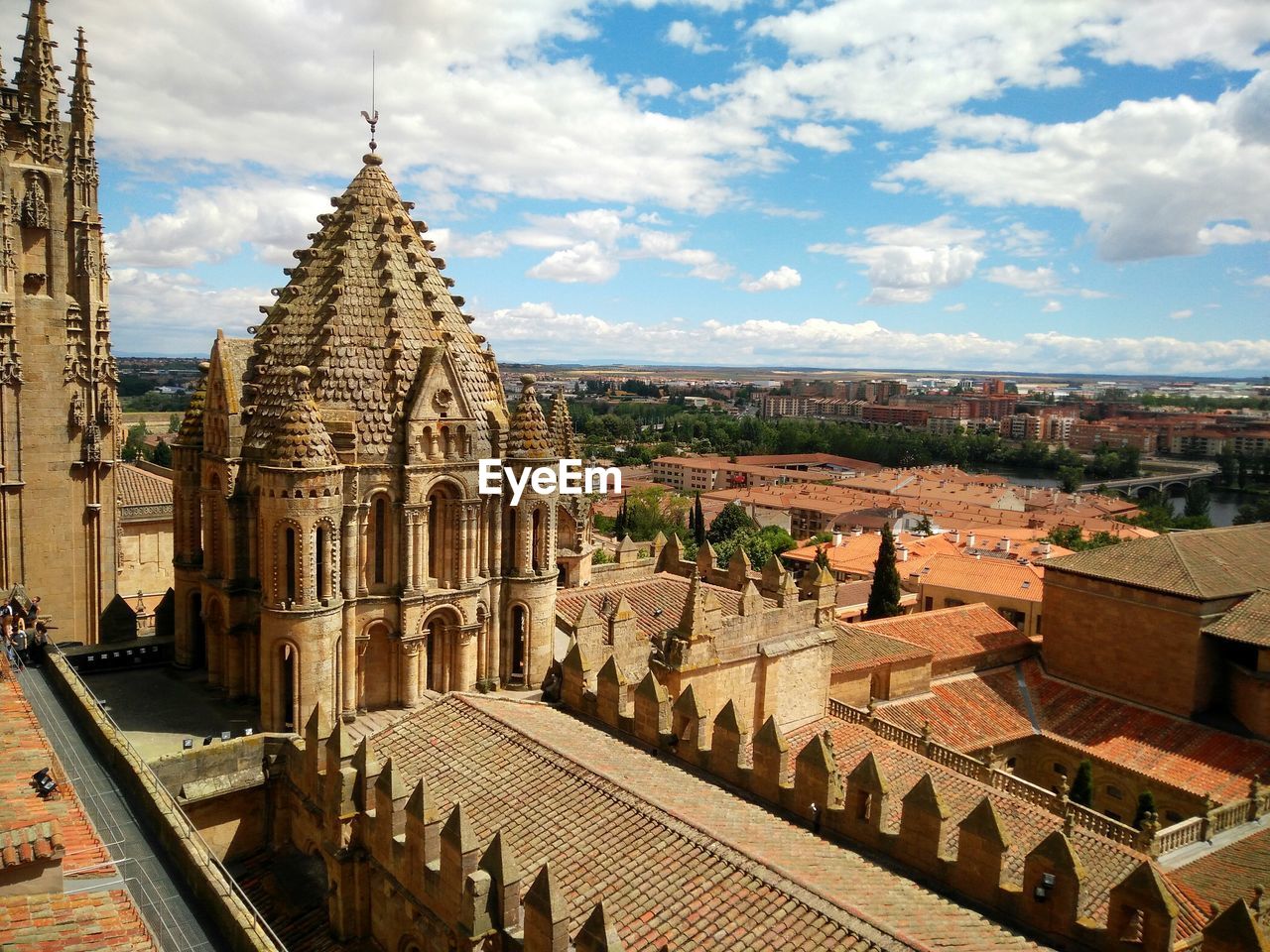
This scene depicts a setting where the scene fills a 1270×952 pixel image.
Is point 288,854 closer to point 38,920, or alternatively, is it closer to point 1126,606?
point 38,920

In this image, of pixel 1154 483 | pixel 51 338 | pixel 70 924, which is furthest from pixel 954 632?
pixel 1154 483

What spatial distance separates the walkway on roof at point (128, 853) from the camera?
35.9 ft

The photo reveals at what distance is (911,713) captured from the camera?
111 feet

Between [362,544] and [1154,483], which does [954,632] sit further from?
[1154,483]

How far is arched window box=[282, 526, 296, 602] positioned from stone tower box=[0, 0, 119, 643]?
40.4 feet

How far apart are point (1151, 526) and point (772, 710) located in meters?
81.8

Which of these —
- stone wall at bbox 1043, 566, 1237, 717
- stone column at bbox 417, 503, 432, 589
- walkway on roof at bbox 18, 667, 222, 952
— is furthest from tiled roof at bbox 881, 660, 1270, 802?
walkway on roof at bbox 18, 667, 222, 952

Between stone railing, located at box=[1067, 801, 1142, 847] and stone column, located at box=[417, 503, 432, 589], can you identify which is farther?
stone railing, located at box=[1067, 801, 1142, 847]

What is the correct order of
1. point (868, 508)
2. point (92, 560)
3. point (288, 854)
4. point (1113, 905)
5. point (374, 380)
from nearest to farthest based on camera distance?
point (1113, 905), point (288, 854), point (374, 380), point (92, 560), point (868, 508)

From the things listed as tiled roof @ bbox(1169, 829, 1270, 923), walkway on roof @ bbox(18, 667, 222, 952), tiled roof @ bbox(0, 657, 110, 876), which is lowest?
tiled roof @ bbox(1169, 829, 1270, 923)

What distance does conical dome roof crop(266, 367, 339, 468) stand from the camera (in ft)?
64.0

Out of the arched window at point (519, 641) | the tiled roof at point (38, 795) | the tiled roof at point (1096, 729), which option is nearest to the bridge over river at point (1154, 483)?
the tiled roof at point (1096, 729)

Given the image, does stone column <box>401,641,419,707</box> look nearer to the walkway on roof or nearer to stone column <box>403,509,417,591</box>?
stone column <box>403,509,417,591</box>

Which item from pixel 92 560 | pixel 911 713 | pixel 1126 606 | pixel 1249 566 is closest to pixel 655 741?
pixel 911 713
